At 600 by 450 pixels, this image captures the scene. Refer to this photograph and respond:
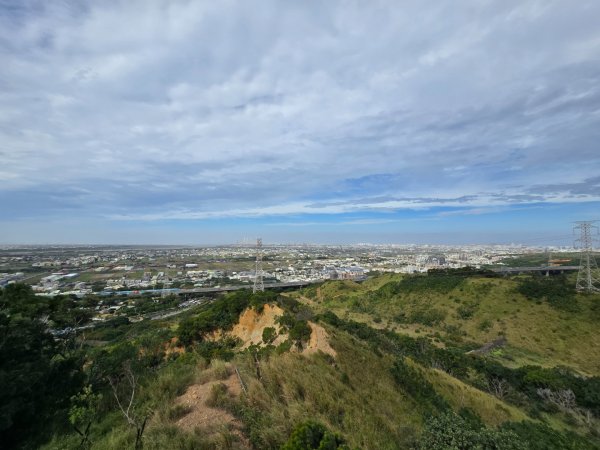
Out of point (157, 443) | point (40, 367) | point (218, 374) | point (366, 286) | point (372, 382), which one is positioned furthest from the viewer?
Answer: point (366, 286)

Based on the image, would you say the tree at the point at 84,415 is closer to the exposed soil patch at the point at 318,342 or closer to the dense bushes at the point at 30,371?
the dense bushes at the point at 30,371

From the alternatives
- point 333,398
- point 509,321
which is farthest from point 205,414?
point 509,321

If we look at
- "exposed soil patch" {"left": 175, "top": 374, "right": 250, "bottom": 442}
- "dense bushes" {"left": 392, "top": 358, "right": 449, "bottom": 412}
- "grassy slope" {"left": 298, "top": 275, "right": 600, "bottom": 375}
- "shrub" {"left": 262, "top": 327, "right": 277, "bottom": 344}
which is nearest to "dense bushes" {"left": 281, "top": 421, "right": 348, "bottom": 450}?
"exposed soil patch" {"left": 175, "top": 374, "right": 250, "bottom": 442}

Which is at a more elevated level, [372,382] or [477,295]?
[372,382]

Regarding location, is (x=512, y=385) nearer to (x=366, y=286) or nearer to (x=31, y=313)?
(x=31, y=313)

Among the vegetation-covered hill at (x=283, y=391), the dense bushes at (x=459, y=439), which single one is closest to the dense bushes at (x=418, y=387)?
the vegetation-covered hill at (x=283, y=391)

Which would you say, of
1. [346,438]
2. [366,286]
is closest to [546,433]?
[346,438]

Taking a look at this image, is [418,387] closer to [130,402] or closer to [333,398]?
[333,398]
